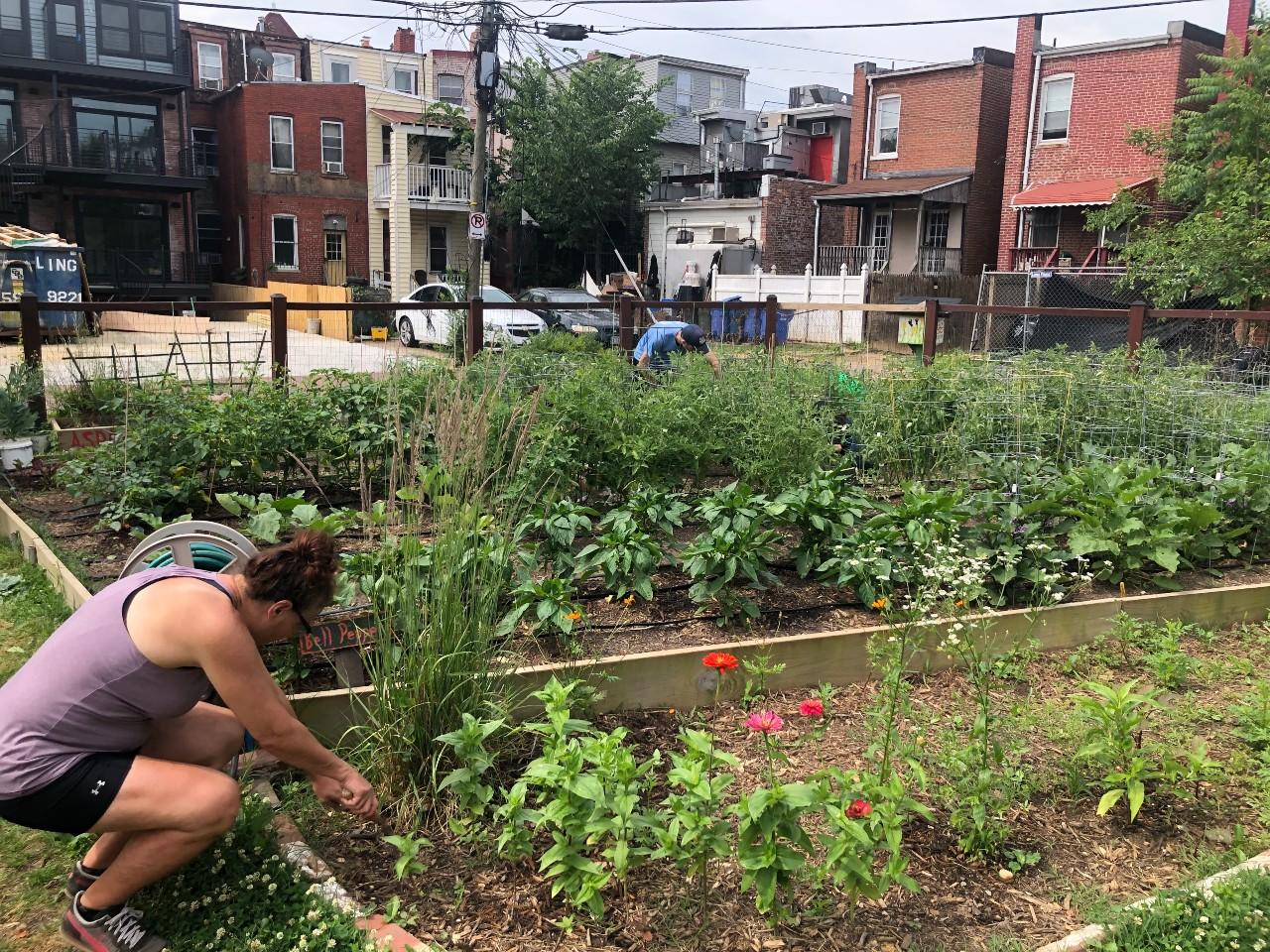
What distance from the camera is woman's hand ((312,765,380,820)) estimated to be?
2.75m

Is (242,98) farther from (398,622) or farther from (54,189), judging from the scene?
(398,622)

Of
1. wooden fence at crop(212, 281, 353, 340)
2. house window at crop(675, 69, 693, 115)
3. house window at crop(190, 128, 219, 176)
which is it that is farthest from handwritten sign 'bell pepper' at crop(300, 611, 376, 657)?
house window at crop(675, 69, 693, 115)

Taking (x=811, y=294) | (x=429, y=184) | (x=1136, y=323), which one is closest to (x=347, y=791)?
→ (x=1136, y=323)

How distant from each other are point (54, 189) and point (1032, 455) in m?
31.3

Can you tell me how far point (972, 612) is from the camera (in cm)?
444

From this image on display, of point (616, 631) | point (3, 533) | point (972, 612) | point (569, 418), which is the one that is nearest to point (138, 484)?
point (3, 533)

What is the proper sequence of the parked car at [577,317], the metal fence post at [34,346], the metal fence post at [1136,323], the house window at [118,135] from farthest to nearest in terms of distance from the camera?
1. the house window at [118,135]
2. the parked car at [577,317]
3. the metal fence post at [1136,323]
4. the metal fence post at [34,346]

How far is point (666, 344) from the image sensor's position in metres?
8.94

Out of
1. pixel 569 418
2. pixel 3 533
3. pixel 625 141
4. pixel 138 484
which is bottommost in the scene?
pixel 3 533

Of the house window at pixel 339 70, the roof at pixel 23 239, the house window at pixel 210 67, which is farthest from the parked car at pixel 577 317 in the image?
the house window at pixel 339 70

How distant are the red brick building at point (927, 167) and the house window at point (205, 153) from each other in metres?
20.0

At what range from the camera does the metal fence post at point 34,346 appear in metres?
7.97

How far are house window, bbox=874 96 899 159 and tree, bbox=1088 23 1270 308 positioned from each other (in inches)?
387

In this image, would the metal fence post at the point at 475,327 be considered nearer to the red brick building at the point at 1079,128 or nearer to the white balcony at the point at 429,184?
the red brick building at the point at 1079,128
